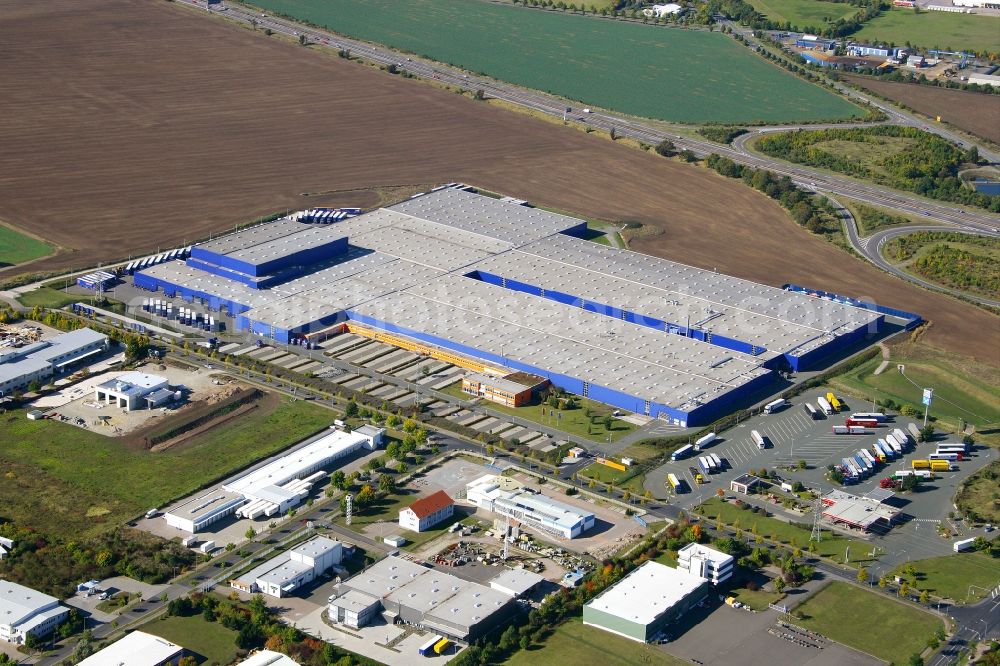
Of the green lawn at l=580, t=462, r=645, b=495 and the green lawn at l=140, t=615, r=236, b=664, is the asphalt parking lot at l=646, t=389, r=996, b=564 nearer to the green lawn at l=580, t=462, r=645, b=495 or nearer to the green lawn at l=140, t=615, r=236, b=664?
the green lawn at l=580, t=462, r=645, b=495

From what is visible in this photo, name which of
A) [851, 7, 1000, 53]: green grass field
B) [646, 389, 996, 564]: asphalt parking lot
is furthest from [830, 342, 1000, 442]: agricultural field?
[851, 7, 1000, 53]: green grass field

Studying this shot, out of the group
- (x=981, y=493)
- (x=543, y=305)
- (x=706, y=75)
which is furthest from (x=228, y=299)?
(x=706, y=75)

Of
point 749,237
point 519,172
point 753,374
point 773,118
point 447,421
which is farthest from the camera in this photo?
point 773,118

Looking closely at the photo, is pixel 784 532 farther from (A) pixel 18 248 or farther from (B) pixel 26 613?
(A) pixel 18 248

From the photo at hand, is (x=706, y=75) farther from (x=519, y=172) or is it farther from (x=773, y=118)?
(x=519, y=172)

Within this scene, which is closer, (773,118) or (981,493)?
(981,493)

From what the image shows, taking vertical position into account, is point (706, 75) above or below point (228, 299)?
above

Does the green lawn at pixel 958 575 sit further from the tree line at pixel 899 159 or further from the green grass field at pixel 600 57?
the green grass field at pixel 600 57
